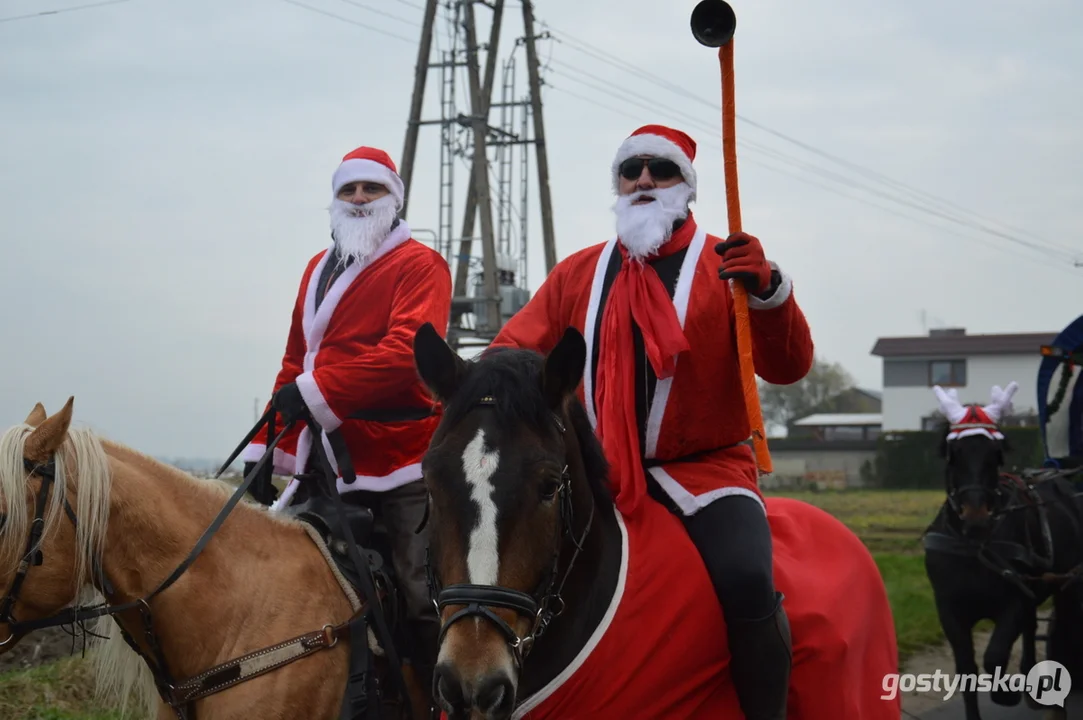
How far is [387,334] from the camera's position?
15.3 ft

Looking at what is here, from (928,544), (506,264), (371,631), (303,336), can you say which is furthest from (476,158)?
(371,631)

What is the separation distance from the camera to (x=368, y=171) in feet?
16.7

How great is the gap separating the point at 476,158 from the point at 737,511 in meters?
13.8

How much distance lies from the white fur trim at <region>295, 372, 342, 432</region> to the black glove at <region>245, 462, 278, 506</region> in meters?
0.42

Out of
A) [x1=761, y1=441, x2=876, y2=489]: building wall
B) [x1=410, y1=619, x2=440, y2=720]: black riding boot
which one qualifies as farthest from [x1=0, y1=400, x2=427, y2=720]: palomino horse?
[x1=761, y1=441, x2=876, y2=489]: building wall

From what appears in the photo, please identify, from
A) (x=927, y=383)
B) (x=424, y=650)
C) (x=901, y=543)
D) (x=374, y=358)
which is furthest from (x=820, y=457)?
(x=374, y=358)

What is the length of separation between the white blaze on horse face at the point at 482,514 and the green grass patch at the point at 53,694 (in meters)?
3.52

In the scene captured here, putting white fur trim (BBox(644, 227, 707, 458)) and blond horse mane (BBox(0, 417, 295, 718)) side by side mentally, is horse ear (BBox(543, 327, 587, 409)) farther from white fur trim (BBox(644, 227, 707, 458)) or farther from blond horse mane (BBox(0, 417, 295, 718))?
blond horse mane (BBox(0, 417, 295, 718))

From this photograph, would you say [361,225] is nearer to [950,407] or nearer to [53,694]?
[53,694]

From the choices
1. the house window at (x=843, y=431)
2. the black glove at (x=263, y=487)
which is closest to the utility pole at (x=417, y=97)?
the black glove at (x=263, y=487)

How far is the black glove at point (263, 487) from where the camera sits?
4737 mm

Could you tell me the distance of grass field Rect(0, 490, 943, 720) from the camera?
5.57 m

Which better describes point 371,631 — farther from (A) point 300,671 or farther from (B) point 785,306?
(B) point 785,306

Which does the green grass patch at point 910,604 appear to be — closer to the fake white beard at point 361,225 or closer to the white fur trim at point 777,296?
the fake white beard at point 361,225
